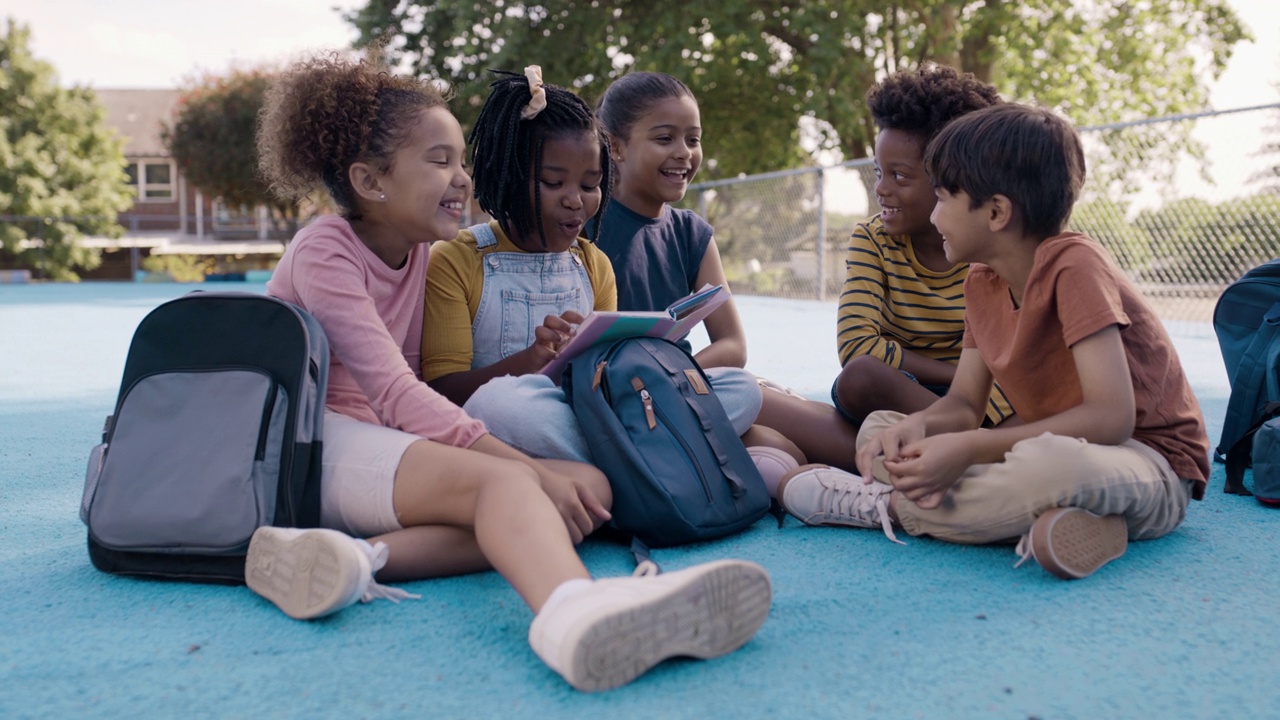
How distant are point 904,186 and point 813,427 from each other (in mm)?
720

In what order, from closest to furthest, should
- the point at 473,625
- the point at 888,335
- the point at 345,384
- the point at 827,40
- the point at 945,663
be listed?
the point at 945,663 < the point at 473,625 < the point at 345,384 < the point at 888,335 < the point at 827,40

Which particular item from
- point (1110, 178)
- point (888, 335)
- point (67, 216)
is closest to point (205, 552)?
point (888, 335)

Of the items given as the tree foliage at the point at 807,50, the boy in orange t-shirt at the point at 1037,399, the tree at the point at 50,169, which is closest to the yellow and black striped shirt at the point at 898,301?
the boy in orange t-shirt at the point at 1037,399

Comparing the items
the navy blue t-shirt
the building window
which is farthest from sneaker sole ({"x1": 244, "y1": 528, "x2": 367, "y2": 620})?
the building window

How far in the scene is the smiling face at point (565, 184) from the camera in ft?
9.06

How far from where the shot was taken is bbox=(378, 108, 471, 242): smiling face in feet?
8.06

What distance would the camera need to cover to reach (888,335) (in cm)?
308

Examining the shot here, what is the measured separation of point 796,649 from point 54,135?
26.1 metres

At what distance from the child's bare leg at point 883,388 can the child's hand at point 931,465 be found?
2.04 ft

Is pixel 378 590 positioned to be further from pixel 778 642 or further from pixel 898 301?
pixel 898 301

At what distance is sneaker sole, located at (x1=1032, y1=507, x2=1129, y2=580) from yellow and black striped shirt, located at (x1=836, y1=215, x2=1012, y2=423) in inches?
37.5

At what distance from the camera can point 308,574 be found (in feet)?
5.95

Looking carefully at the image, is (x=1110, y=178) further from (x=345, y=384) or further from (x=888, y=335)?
(x=345, y=384)

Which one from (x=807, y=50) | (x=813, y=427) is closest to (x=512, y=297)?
(x=813, y=427)
